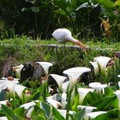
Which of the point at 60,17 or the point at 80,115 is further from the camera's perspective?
the point at 60,17

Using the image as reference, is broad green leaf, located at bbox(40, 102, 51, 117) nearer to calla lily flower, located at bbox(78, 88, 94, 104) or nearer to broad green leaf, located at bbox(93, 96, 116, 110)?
calla lily flower, located at bbox(78, 88, 94, 104)

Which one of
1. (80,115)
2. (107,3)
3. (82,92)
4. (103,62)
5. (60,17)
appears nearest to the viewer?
(80,115)

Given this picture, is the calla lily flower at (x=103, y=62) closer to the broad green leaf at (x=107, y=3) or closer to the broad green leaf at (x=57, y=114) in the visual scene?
the broad green leaf at (x=57, y=114)

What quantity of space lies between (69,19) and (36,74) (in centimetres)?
328

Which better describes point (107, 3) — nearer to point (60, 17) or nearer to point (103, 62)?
point (60, 17)

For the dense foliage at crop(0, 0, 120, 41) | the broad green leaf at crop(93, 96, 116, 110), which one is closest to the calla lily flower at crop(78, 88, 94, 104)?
the broad green leaf at crop(93, 96, 116, 110)

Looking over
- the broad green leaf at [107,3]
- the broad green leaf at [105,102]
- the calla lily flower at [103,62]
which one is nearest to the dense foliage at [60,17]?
the broad green leaf at [107,3]

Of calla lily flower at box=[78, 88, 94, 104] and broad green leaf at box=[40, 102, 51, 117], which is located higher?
calla lily flower at box=[78, 88, 94, 104]

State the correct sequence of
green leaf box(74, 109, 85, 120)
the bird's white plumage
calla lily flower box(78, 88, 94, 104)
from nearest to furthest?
green leaf box(74, 109, 85, 120), calla lily flower box(78, 88, 94, 104), the bird's white plumage

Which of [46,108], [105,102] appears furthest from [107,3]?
[46,108]

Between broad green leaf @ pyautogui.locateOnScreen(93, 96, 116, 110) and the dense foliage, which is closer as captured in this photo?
broad green leaf @ pyautogui.locateOnScreen(93, 96, 116, 110)

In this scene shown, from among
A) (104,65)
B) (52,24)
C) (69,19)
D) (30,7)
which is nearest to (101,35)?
(69,19)

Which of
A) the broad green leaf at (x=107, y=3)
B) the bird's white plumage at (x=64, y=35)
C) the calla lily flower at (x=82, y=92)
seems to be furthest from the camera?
the broad green leaf at (x=107, y=3)

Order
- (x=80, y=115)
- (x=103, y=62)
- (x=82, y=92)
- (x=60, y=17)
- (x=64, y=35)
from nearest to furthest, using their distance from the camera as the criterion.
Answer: (x=80, y=115)
(x=82, y=92)
(x=103, y=62)
(x=64, y=35)
(x=60, y=17)
